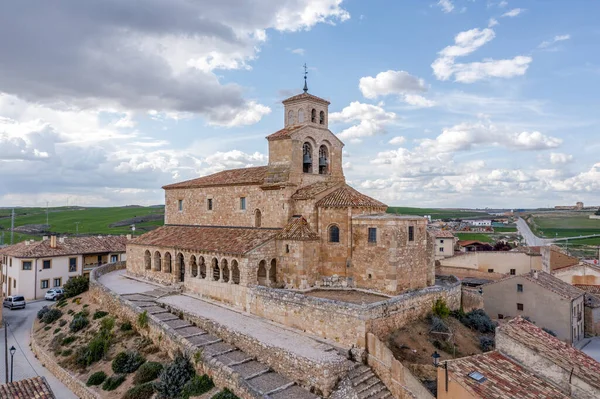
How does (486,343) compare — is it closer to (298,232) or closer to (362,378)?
(362,378)

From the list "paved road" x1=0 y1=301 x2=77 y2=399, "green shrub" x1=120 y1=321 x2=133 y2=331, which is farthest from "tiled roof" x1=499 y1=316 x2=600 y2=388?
"paved road" x1=0 y1=301 x2=77 y2=399

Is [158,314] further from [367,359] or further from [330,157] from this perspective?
[330,157]

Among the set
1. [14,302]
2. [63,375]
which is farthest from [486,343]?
[14,302]

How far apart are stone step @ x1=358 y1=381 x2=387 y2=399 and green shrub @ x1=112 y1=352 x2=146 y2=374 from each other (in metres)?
11.2

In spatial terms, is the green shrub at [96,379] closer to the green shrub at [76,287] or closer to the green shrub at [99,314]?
the green shrub at [99,314]

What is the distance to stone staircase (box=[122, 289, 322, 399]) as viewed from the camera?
1666 cm

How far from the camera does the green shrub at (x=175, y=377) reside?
18.4m

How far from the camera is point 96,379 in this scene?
68.5 feet

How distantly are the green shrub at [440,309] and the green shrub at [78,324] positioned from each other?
21531 millimetres

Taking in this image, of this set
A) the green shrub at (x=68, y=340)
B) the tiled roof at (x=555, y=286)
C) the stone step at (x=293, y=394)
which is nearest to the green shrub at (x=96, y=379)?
the green shrub at (x=68, y=340)

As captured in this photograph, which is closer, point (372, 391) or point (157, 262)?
point (372, 391)

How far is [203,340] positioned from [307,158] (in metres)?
13.8

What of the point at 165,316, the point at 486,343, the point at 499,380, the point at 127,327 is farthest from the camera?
the point at 127,327

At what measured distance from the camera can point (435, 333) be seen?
856 inches
